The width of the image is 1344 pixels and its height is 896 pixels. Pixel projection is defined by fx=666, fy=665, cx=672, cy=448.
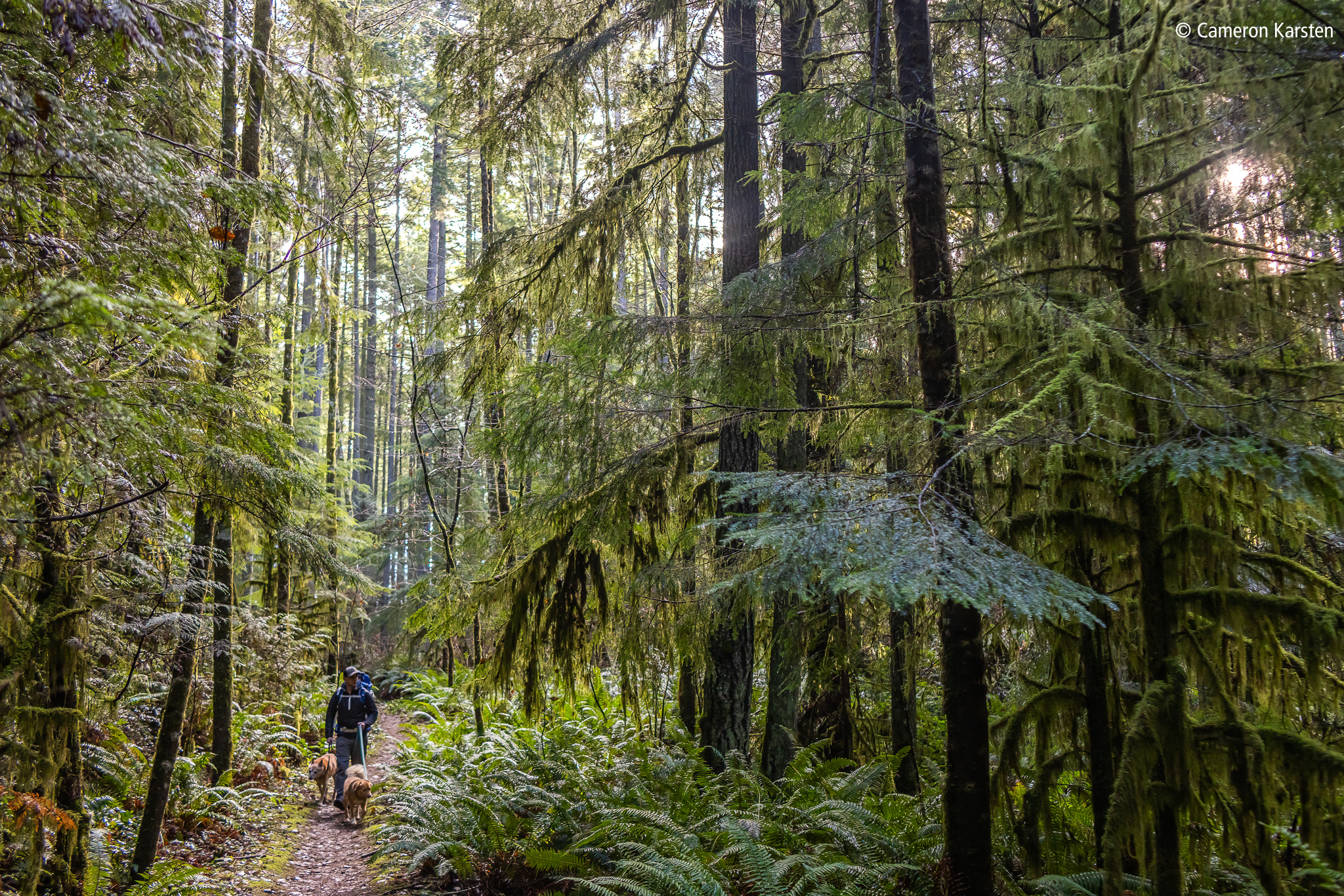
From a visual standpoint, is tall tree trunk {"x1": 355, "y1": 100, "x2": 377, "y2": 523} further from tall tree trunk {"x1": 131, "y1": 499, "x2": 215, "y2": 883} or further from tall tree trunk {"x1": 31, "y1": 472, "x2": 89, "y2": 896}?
tall tree trunk {"x1": 31, "y1": 472, "x2": 89, "y2": 896}

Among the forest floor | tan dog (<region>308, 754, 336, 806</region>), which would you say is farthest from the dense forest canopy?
tan dog (<region>308, 754, 336, 806</region>)

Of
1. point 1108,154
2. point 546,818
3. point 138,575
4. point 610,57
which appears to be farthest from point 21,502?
point 610,57

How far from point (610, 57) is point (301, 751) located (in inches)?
453

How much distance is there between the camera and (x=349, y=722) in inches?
366

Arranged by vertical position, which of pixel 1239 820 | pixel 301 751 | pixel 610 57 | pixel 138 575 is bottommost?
pixel 301 751

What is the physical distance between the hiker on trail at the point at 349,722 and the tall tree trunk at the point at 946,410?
27.0ft

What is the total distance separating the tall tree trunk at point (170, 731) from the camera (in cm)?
605

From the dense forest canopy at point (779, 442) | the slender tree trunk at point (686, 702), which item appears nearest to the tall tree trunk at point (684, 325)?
the slender tree trunk at point (686, 702)

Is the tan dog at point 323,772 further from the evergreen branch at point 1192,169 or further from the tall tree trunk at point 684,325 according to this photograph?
the evergreen branch at point 1192,169

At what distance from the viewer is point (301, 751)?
11.1 m

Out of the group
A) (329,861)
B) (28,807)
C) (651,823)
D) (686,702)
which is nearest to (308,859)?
(329,861)

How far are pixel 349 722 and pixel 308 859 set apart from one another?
1981mm

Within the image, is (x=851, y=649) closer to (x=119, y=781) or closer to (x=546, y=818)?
(x=546, y=818)

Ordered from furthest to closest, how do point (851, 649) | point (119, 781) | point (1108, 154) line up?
1. point (119, 781)
2. point (851, 649)
3. point (1108, 154)
